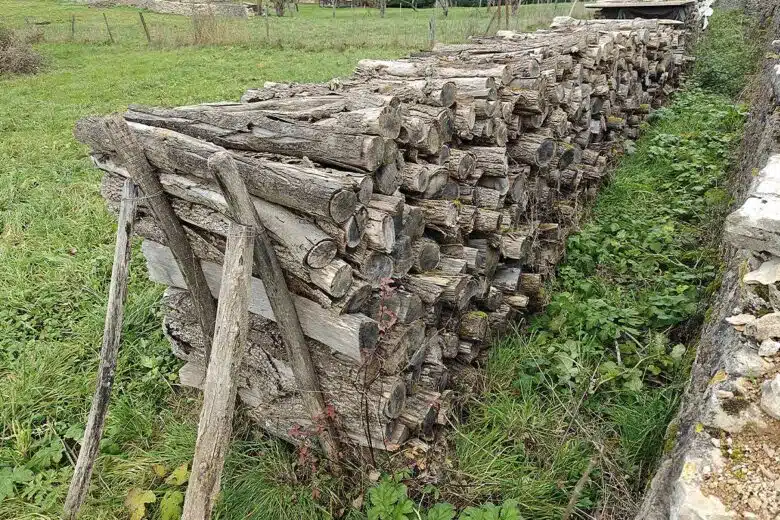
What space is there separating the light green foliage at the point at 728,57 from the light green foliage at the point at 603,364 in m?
5.02

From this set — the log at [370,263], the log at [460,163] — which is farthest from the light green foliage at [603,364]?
the log at [460,163]

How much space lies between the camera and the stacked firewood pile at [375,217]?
2369 millimetres

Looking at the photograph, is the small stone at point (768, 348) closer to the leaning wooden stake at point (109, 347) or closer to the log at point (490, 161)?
the log at point (490, 161)

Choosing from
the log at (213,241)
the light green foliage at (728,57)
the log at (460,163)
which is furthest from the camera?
the light green foliage at (728,57)

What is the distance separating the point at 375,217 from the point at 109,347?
4.70 feet

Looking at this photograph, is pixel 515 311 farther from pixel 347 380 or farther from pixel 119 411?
pixel 119 411

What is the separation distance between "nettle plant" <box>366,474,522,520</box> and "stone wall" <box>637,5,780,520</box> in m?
0.72

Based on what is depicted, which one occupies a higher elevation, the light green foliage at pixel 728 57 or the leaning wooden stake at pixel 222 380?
the light green foliage at pixel 728 57

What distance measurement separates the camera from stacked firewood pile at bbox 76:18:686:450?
2.37 meters

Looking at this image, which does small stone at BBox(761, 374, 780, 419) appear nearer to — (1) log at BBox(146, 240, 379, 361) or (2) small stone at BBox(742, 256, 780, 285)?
(2) small stone at BBox(742, 256, 780, 285)

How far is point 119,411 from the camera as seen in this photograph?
3.43 m

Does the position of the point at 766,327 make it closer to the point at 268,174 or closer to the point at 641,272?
the point at 268,174

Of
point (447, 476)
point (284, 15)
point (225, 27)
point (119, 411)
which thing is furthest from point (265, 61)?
point (284, 15)

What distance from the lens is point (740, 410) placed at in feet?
5.06
